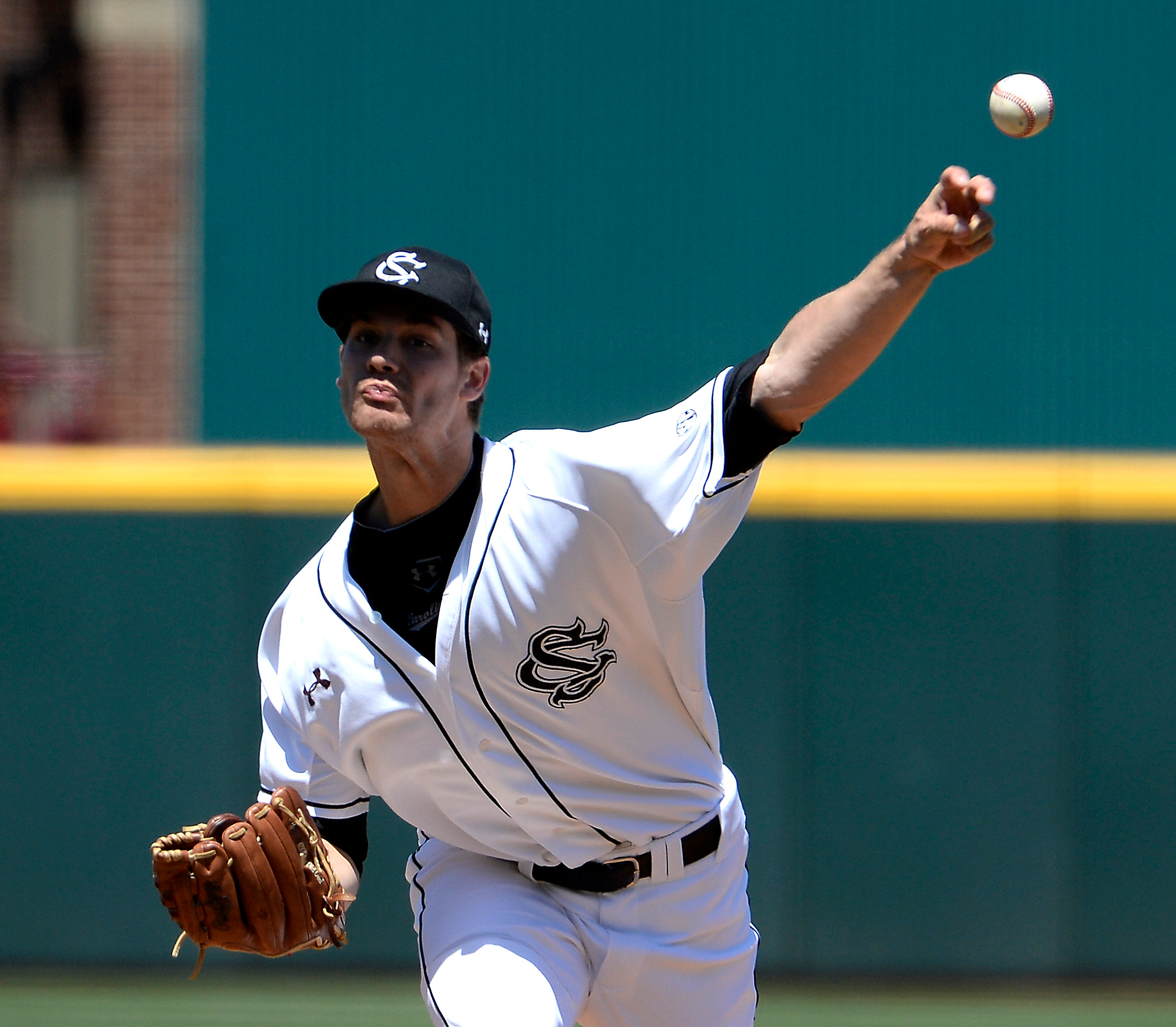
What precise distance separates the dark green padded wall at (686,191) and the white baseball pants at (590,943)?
14.8 ft

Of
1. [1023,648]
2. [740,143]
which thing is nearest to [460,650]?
[1023,648]

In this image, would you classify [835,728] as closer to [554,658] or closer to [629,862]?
[629,862]

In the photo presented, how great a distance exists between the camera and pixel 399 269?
2555mm

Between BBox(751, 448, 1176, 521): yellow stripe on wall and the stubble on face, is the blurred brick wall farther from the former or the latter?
the stubble on face

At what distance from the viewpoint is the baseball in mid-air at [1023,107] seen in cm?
235

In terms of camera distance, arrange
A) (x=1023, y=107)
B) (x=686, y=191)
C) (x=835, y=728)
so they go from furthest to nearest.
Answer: (x=686, y=191) → (x=835, y=728) → (x=1023, y=107)

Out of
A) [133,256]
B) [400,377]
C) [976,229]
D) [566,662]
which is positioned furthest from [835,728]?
[133,256]

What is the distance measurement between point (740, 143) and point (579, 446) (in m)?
5.06

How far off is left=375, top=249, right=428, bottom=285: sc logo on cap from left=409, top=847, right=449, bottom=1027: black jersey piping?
43.2 inches

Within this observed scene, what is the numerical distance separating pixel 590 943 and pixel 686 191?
5.16m

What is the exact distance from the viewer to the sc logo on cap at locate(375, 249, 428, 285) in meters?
2.53

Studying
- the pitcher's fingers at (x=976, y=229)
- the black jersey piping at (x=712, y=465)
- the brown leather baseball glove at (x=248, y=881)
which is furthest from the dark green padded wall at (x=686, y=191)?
the pitcher's fingers at (x=976, y=229)

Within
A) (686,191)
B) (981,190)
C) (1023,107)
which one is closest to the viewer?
(981,190)

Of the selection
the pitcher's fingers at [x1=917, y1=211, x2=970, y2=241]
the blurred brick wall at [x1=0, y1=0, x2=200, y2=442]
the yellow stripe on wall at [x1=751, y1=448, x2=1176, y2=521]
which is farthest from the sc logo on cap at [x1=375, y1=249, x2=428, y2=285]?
the blurred brick wall at [x1=0, y1=0, x2=200, y2=442]
